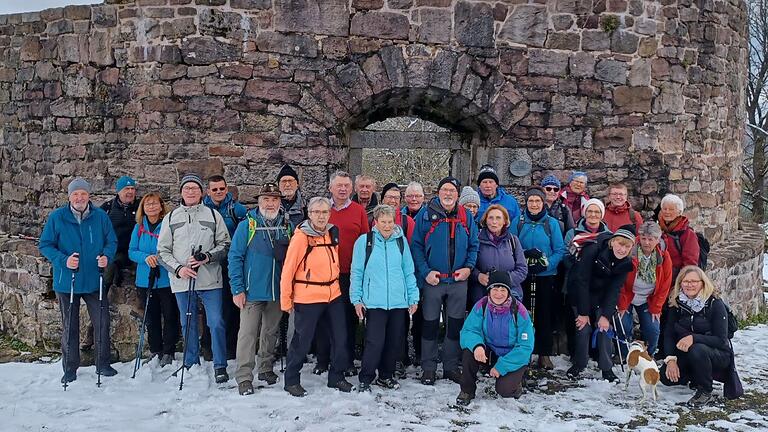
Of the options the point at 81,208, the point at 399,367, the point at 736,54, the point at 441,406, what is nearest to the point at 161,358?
the point at 81,208

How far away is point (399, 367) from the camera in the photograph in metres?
5.32

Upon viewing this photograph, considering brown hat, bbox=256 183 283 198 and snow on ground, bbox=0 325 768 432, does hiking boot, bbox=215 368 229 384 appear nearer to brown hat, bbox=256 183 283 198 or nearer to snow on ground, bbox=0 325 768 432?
snow on ground, bbox=0 325 768 432

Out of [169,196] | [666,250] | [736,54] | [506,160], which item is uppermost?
[736,54]

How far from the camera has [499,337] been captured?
459 centimetres

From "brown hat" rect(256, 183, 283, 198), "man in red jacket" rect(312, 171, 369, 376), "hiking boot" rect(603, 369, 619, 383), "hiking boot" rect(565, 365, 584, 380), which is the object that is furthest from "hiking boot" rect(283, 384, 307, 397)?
"hiking boot" rect(603, 369, 619, 383)

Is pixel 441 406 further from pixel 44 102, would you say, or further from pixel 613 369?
pixel 44 102

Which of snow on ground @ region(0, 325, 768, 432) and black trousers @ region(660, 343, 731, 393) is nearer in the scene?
snow on ground @ region(0, 325, 768, 432)

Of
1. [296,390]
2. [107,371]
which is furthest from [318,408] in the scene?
[107,371]

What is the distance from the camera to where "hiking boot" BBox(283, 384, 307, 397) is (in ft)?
15.1

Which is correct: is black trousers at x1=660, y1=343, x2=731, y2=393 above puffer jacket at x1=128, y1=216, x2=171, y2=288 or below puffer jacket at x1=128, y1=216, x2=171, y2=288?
below

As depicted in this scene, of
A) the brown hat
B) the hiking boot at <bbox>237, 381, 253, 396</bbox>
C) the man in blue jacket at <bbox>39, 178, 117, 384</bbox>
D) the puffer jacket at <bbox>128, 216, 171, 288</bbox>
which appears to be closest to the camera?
the hiking boot at <bbox>237, 381, 253, 396</bbox>

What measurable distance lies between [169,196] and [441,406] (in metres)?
3.44

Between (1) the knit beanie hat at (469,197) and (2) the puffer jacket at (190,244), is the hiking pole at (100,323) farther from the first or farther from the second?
(1) the knit beanie hat at (469,197)

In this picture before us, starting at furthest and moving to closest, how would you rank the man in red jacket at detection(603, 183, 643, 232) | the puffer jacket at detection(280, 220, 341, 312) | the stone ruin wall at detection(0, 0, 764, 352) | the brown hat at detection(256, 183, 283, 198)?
1. the stone ruin wall at detection(0, 0, 764, 352)
2. the man in red jacket at detection(603, 183, 643, 232)
3. the brown hat at detection(256, 183, 283, 198)
4. the puffer jacket at detection(280, 220, 341, 312)
